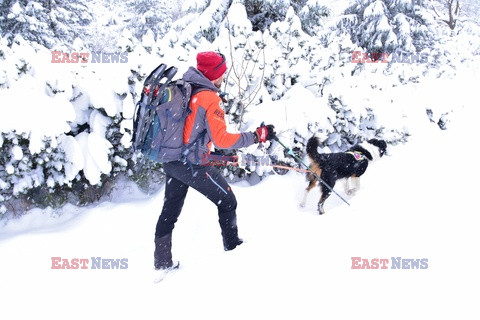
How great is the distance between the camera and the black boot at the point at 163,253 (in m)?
3.04

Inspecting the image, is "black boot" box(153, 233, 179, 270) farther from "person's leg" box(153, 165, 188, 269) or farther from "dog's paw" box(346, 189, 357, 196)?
"dog's paw" box(346, 189, 357, 196)

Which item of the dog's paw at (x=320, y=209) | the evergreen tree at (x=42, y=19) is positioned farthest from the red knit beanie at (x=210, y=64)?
the evergreen tree at (x=42, y=19)

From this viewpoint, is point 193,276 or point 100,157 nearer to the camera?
point 193,276

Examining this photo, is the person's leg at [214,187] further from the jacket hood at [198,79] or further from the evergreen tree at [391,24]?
the evergreen tree at [391,24]

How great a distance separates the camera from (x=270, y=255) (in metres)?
3.08

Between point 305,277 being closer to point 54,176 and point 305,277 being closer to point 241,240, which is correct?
point 241,240

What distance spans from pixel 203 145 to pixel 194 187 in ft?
1.24

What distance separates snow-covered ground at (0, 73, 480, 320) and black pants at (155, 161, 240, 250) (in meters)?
0.45

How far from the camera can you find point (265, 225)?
4.05 metres

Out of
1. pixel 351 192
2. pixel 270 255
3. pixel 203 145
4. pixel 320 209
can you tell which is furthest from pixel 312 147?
pixel 203 145

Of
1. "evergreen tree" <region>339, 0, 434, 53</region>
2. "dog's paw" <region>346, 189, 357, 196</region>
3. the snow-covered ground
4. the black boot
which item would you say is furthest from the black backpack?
"evergreen tree" <region>339, 0, 434, 53</region>

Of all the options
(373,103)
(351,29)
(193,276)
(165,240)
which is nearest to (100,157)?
(165,240)

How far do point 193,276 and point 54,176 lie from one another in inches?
88.2

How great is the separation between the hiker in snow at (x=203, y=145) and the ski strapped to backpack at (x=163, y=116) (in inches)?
2.7
